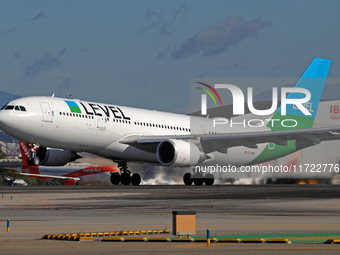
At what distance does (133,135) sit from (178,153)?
3.86m

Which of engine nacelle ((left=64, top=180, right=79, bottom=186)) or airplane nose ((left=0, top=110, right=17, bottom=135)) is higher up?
engine nacelle ((left=64, top=180, right=79, bottom=186))

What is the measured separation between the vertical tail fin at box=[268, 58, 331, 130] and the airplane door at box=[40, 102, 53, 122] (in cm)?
2385

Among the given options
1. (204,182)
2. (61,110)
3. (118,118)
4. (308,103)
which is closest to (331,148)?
(308,103)

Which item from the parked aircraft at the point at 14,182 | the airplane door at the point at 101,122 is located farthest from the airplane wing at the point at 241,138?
the parked aircraft at the point at 14,182

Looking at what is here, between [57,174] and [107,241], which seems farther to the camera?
[57,174]

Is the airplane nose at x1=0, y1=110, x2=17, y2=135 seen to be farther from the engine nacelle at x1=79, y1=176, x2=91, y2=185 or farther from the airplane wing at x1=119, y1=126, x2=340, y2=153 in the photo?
the engine nacelle at x1=79, y1=176, x2=91, y2=185

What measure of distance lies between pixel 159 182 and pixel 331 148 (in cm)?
1592

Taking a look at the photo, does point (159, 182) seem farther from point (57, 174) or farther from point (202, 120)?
point (57, 174)

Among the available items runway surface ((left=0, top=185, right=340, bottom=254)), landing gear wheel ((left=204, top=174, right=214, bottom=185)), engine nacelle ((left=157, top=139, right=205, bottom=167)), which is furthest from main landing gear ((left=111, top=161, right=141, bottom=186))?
runway surface ((left=0, top=185, right=340, bottom=254))

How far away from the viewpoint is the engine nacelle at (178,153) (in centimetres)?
3588

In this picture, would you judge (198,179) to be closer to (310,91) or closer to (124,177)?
(124,177)

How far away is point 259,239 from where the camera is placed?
32.8ft

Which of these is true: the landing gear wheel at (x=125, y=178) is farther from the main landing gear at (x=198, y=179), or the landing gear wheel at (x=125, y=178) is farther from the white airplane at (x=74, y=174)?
the white airplane at (x=74, y=174)

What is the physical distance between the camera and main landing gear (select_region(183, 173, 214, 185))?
43.3 metres
